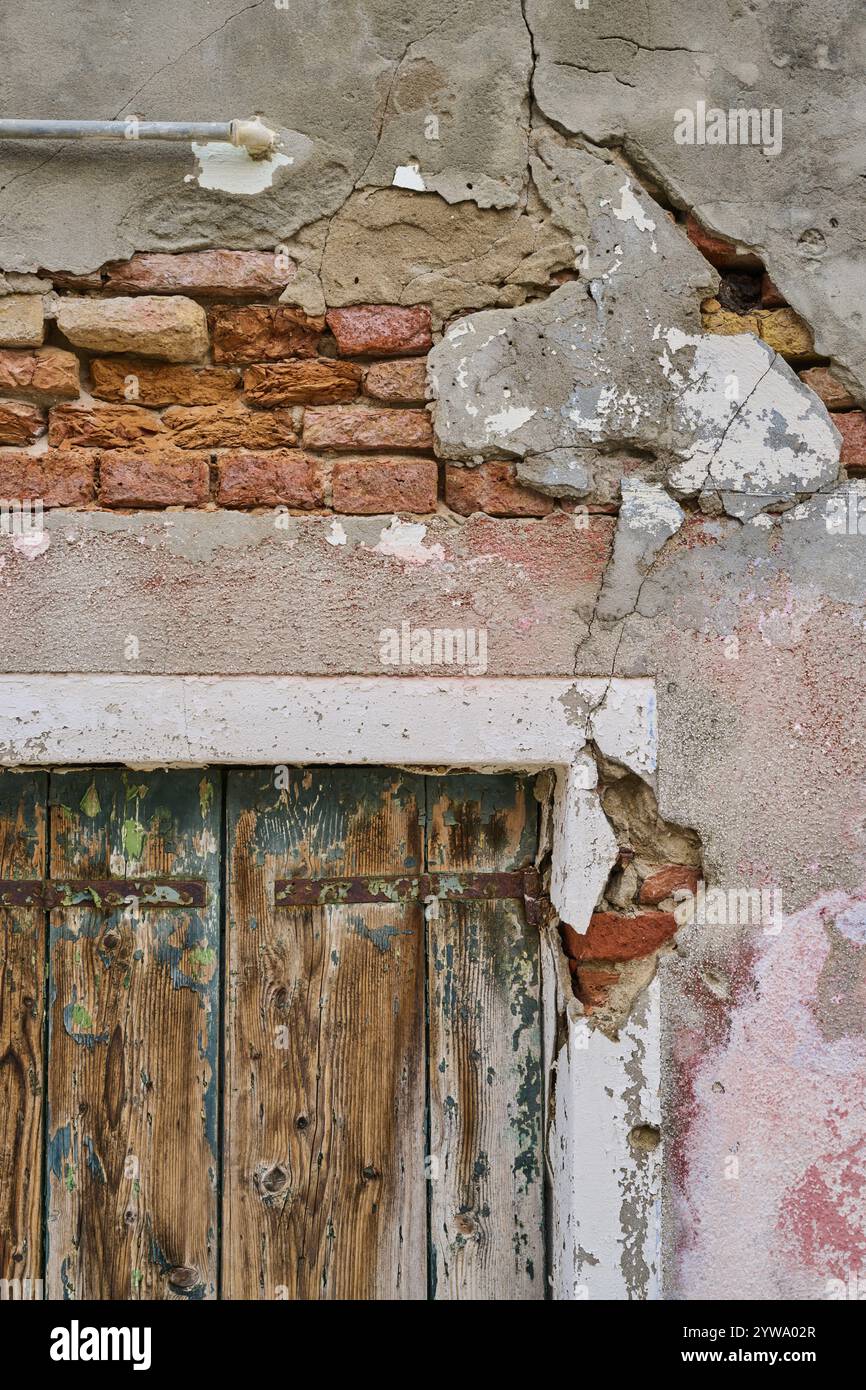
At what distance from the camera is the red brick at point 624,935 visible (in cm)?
175

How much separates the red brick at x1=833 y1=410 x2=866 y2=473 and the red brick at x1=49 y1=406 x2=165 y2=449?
3.93ft

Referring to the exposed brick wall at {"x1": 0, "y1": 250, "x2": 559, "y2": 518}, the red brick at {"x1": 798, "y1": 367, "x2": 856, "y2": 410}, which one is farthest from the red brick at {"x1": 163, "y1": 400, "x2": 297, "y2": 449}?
the red brick at {"x1": 798, "y1": 367, "x2": 856, "y2": 410}

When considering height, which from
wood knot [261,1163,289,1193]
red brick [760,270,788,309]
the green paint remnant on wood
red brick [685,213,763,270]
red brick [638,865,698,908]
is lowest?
→ wood knot [261,1163,289,1193]

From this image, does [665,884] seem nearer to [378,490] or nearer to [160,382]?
[378,490]

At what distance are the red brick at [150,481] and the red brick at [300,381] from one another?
170 millimetres

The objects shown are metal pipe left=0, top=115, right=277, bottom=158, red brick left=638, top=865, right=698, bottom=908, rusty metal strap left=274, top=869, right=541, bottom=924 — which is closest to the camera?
metal pipe left=0, top=115, right=277, bottom=158

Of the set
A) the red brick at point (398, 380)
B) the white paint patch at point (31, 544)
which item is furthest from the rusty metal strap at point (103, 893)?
the red brick at point (398, 380)

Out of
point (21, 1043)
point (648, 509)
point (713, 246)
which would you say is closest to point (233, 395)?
point (648, 509)

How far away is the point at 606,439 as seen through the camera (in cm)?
176

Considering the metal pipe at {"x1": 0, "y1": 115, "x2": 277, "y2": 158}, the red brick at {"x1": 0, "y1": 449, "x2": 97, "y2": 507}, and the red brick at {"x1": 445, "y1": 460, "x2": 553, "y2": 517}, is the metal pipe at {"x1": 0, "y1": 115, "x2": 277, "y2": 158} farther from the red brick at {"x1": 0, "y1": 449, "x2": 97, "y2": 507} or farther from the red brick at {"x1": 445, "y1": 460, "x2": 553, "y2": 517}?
the red brick at {"x1": 445, "y1": 460, "x2": 553, "y2": 517}

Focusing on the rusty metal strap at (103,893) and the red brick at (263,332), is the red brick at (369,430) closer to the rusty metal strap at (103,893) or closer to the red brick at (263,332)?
the red brick at (263,332)

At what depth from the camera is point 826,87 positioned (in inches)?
69.8

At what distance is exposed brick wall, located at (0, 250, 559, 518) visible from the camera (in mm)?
1738
